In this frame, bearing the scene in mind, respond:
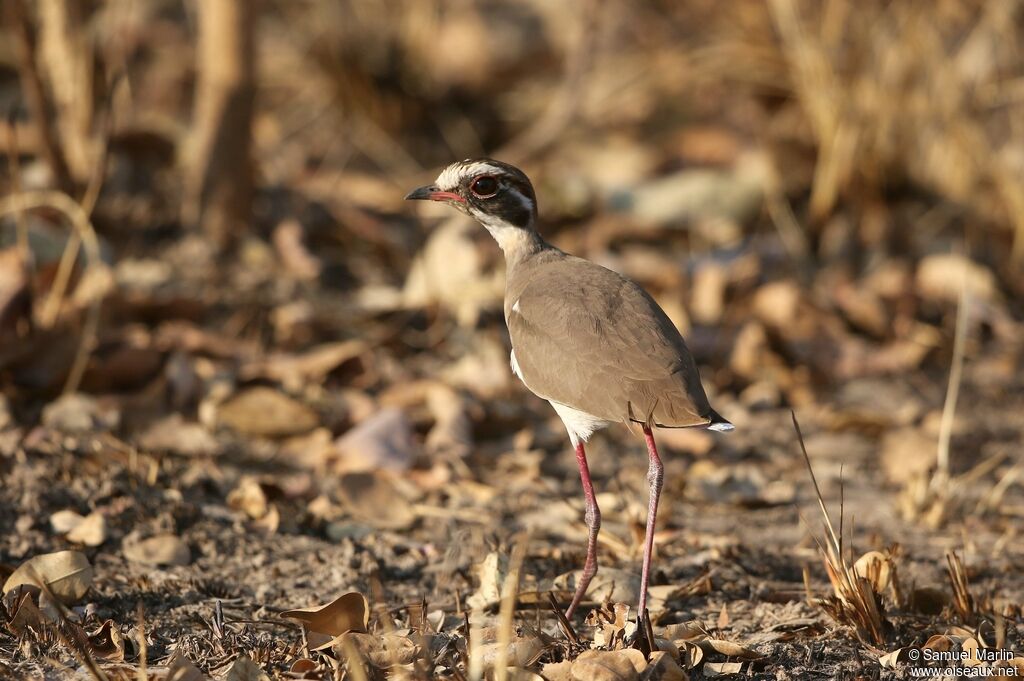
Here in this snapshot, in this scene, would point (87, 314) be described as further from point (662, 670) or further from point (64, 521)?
point (662, 670)

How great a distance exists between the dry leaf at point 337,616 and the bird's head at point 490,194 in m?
1.43

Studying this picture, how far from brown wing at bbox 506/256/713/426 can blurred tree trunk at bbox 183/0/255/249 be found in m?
3.19

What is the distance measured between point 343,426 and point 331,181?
9.72ft

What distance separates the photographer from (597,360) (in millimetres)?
3699

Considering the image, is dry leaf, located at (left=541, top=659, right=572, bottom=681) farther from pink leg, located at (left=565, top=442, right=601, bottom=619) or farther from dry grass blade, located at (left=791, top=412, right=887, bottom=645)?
dry grass blade, located at (left=791, top=412, right=887, bottom=645)

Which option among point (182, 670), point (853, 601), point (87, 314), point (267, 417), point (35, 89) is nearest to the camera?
point (182, 670)

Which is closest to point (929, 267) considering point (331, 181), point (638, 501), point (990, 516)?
point (990, 516)

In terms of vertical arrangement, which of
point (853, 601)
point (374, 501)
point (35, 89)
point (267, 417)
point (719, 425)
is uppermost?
point (35, 89)

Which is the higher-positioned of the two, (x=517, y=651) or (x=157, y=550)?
(x=517, y=651)

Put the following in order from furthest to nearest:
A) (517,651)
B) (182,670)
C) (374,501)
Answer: (374,501) < (517,651) < (182,670)

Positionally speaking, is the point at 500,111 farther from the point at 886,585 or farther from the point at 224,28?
the point at 886,585

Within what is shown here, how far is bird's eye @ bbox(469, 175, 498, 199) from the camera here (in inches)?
167

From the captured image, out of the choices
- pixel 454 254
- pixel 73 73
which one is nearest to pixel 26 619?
pixel 454 254

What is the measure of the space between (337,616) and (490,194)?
1.57 metres
